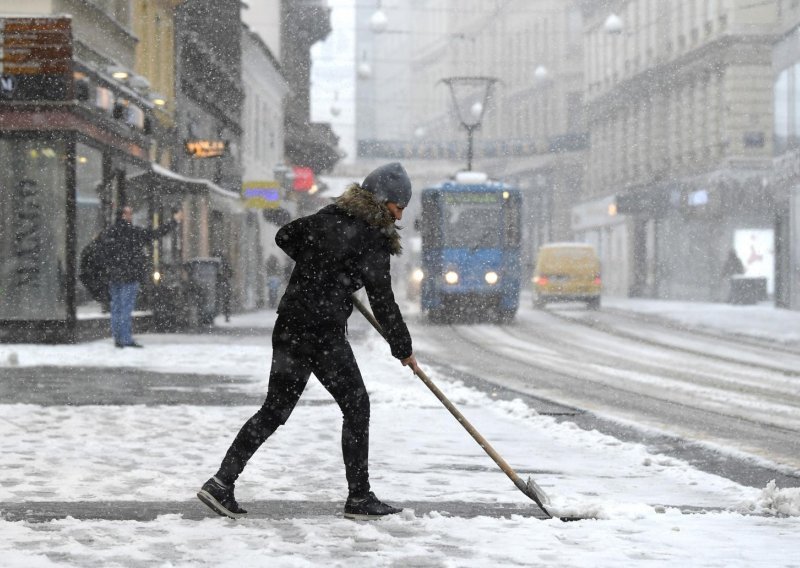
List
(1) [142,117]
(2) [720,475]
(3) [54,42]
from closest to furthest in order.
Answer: (2) [720,475], (3) [54,42], (1) [142,117]

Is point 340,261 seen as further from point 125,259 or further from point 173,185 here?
point 173,185

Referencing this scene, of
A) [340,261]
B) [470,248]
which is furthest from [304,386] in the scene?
[470,248]

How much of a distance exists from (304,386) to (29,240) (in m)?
15.0

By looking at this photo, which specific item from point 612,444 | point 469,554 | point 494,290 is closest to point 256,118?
point 494,290

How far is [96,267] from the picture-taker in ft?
61.1

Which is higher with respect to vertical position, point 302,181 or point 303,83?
point 303,83

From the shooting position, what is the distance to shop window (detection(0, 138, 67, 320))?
809 inches

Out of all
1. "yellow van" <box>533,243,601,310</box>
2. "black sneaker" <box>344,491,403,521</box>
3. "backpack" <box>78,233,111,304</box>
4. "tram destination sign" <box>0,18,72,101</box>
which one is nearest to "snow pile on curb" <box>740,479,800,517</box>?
"black sneaker" <box>344,491,403,521</box>

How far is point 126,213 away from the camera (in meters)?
18.8

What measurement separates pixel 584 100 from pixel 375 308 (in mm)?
65655

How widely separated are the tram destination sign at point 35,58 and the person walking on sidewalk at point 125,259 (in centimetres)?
282

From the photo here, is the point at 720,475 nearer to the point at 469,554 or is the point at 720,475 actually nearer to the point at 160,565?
the point at 469,554

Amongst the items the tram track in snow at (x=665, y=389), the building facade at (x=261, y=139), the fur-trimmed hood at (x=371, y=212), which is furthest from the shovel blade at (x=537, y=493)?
the building facade at (x=261, y=139)

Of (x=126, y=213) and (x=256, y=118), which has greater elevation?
(x=256, y=118)
